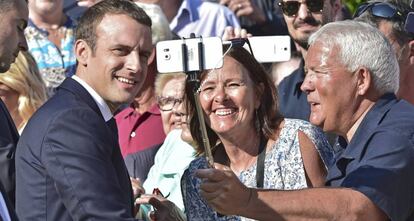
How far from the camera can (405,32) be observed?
244 inches

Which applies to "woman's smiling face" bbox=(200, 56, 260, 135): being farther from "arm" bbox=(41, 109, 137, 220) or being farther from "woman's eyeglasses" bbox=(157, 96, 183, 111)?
"arm" bbox=(41, 109, 137, 220)

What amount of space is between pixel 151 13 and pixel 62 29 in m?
1.27

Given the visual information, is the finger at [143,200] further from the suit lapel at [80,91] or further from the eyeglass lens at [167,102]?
the eyeglass lens at [167,102]

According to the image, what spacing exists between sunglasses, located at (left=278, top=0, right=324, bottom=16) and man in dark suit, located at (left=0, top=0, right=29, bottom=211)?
1956mm

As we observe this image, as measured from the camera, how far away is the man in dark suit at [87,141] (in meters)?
4.51

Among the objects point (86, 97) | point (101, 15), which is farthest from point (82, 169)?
point (101, 15)

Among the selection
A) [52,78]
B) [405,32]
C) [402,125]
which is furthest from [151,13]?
[402,125]

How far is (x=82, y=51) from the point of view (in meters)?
5.13

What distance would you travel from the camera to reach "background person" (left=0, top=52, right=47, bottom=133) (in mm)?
7484

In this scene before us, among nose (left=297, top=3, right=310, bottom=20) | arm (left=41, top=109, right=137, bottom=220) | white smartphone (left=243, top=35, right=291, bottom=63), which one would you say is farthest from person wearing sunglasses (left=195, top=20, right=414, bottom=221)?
nose (left=297, top=3, right=310, bottom=20)

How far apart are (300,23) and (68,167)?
298 cm

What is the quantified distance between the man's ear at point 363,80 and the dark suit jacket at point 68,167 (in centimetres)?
110

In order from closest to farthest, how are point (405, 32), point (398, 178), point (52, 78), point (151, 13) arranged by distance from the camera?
point (398, 178), point (405, 32), point (151, 13), point (52, 78)

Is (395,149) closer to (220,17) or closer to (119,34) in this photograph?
(119,34)
